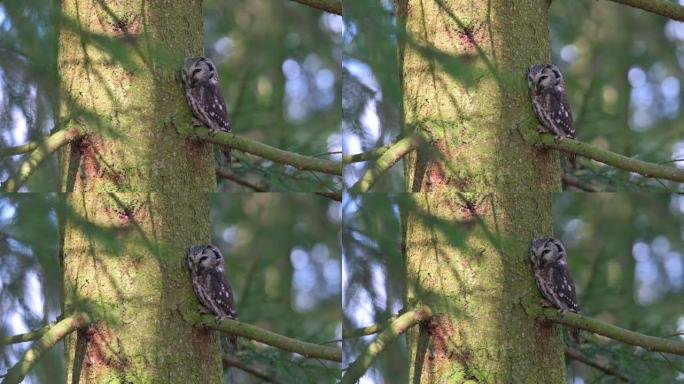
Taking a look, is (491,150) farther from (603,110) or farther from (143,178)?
(603,110)

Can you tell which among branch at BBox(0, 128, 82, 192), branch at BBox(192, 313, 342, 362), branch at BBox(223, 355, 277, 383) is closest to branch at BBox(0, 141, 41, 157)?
branch at BBox(0, 128, 82, 192)

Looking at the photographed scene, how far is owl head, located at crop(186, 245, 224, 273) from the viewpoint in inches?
122

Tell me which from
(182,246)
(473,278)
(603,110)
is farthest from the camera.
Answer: (603,110)

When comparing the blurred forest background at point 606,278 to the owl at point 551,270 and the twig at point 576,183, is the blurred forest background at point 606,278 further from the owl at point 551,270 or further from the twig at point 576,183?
the twig at point 576,183

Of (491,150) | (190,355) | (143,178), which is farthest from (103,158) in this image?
(491,150)

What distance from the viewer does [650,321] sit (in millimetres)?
4012

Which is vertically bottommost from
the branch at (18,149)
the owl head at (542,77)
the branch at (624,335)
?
the branch at (624,335)

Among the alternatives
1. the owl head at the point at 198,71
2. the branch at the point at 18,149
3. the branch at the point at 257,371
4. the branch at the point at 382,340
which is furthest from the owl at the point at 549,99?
the branch at the point at 18,149

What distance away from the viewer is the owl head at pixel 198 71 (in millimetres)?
3170

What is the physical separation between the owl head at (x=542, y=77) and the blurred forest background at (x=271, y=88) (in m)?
1.05

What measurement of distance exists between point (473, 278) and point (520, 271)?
166 millimetres

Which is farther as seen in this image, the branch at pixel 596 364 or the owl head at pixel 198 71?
the branch at pixel 596 364

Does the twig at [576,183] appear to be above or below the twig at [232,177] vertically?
below

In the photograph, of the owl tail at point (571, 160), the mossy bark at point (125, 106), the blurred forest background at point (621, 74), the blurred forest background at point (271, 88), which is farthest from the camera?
the blurred forest background at point (621, 74)
